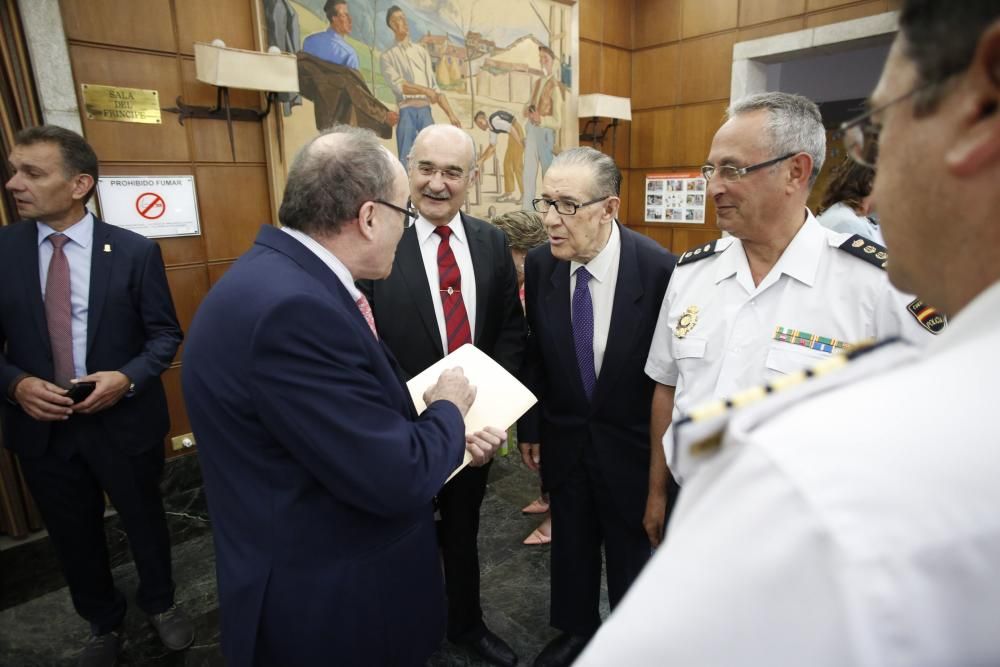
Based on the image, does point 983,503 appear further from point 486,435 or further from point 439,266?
point 439,266

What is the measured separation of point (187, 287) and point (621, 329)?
10.9ft

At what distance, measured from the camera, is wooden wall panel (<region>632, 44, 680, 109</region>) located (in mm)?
6496

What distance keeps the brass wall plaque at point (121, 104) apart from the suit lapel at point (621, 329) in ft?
10.9

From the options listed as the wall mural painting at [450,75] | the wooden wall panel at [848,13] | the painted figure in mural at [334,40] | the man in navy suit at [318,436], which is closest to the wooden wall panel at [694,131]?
the wooden wall panel at [848,13]

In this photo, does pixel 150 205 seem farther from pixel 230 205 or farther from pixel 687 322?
pixel 687 322

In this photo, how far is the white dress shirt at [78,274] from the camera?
7.49 ft

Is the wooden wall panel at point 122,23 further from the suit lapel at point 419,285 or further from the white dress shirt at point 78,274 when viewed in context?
the suit lapel at point 419,285

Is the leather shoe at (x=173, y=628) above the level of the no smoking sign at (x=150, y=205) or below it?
below

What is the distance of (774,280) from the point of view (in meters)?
1.56

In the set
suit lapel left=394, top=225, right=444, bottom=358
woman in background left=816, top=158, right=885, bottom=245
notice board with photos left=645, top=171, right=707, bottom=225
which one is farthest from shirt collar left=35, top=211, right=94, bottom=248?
notice board with photos left=645, top=171, right=707, bottom=225

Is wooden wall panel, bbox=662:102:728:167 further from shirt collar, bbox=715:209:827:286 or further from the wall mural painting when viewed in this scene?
shirt collar, bbox=715:209:827:286

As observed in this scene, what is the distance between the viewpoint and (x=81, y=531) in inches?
91.7

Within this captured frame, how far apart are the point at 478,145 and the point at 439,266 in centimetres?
346

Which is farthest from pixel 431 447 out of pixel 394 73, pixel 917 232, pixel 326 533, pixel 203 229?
pixel 394 73
